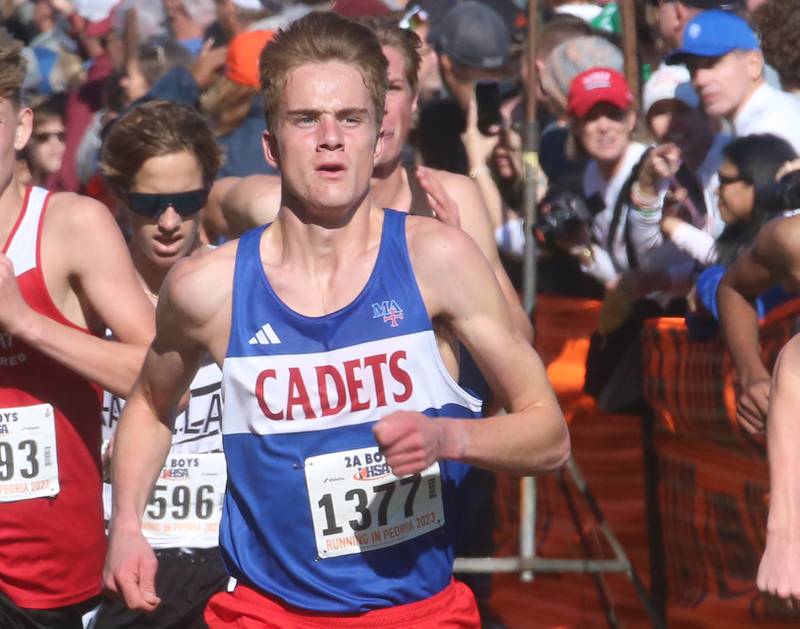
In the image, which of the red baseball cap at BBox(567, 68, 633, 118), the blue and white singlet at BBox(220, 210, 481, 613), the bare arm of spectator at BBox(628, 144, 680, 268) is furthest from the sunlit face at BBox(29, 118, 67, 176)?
the blue and white singlet at BBox(220, 210, 481, 613)

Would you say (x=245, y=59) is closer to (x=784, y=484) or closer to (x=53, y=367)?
(x=53, y=367)

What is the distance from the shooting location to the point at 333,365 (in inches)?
150

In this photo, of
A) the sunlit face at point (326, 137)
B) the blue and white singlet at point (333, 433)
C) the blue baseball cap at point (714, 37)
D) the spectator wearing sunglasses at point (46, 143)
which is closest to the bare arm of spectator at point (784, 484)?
the blue and white singlet at point (333, 433)

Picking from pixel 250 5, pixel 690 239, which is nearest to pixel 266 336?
pixel 690 239

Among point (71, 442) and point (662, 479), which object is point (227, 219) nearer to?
point (71, 442)

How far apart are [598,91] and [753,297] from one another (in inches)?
67.6

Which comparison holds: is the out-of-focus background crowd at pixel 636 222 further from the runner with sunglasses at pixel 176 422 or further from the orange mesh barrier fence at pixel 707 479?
the runner with sunglasses at pixel 176 422

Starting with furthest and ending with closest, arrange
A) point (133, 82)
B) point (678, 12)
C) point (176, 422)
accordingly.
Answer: point (133, 82)
point (678, 12)
point (176, 422)

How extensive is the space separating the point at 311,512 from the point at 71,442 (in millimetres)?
1287

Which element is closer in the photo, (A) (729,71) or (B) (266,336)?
(B) (266,336)

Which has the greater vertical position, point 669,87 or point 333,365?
point 669,87

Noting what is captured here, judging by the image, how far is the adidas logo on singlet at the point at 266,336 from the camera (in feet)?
12.6

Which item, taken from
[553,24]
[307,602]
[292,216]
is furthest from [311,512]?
[553,24]

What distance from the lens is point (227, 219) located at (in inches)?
245
